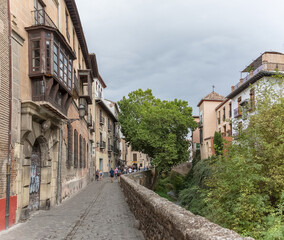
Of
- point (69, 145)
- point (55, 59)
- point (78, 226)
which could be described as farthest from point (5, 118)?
point (69, 145)

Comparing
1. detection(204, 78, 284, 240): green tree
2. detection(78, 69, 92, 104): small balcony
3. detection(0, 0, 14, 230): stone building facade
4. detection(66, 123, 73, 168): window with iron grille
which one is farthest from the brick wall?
detection(78, 69, 92, 104): small balcony

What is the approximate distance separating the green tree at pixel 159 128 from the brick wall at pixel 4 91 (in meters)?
25.0

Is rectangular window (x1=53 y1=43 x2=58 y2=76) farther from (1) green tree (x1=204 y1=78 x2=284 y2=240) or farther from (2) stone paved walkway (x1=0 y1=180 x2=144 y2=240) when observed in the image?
(1) green tree (x1=204 y1=78 x2=284 y2=240)

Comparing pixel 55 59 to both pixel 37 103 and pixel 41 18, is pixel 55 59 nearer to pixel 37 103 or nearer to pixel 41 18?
pixel 41 18

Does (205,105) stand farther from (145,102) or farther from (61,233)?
(61,233)

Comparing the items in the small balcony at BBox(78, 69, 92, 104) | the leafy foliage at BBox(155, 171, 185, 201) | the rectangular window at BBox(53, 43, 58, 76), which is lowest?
the leafy foliage at BBox(155, 171, 185, 201)

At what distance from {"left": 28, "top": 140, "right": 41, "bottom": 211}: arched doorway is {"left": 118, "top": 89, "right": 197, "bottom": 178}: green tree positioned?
21387 mm

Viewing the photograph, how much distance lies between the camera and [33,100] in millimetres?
10109

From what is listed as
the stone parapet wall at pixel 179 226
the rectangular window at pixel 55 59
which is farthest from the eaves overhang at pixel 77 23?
the stone parapet wall at pixel 179 226

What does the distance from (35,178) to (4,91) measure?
4357mm

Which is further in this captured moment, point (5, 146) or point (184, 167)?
point (184, 167)

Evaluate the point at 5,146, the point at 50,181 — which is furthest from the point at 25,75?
the point at 50,181

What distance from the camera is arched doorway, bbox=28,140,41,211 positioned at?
10875 millimetres

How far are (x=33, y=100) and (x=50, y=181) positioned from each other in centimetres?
361
